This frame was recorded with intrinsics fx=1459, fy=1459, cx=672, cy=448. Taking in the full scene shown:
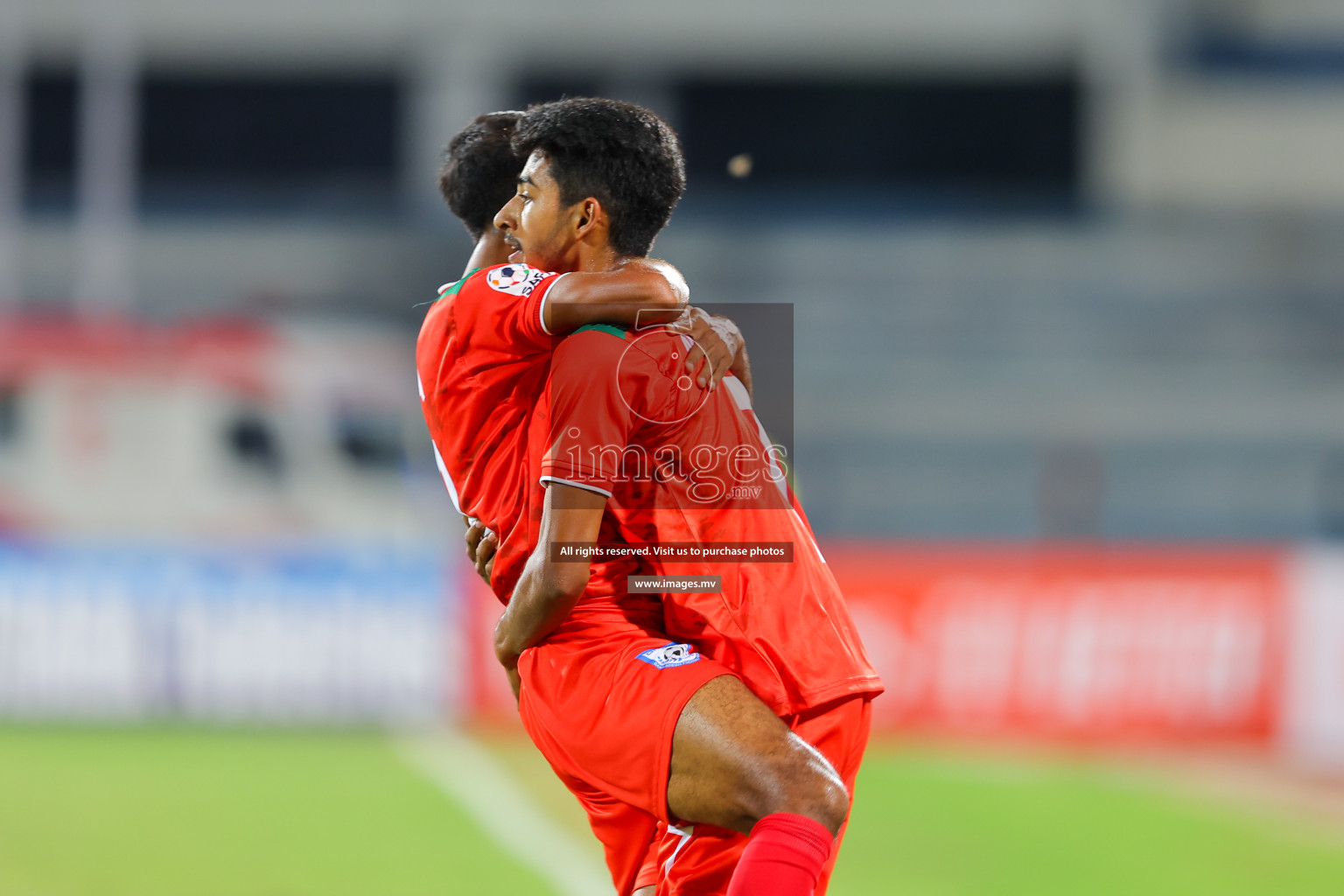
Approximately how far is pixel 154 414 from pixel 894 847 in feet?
33.0

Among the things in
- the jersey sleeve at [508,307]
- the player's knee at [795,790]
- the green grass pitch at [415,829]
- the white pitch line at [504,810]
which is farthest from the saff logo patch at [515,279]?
the white pitch line at [504,810]

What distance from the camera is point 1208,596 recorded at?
10.0 m

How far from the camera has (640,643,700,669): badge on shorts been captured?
2561 mm

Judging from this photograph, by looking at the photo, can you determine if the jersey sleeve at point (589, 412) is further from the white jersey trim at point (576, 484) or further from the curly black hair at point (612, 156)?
the curly black hair at point (612, 156)

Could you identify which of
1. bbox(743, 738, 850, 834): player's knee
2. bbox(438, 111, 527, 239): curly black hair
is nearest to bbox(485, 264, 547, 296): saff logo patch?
bbox(438, 111, 527, 239): curly black hair

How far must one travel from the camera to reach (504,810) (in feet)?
27.1

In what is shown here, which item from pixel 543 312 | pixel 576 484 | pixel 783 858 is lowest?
pixel 783 858

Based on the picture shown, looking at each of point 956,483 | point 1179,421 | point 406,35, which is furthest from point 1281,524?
point 406,35

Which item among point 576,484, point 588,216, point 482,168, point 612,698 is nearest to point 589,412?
point 576,484

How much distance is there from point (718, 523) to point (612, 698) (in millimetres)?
367

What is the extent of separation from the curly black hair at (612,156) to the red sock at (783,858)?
1.06 m

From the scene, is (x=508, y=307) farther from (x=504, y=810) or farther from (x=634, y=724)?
(x=504, y=810)

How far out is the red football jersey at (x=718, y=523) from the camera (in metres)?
2.55

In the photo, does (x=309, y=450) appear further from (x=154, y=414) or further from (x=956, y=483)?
(x=956, y=483)
